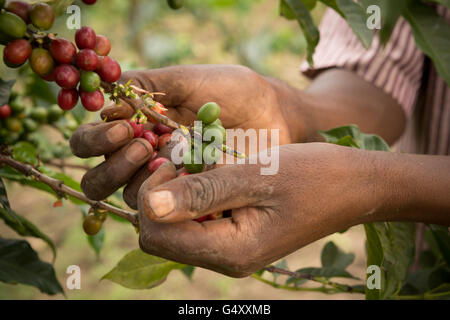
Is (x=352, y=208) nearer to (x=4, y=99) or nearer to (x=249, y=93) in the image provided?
(x=249, y=93)

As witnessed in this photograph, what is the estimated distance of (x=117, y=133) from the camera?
1.04 m

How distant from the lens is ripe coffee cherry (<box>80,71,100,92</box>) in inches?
36.5

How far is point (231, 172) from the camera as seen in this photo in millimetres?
892

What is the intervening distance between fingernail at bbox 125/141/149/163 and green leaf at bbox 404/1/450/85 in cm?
80

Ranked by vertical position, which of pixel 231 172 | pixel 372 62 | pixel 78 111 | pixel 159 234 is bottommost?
pixel 159 234

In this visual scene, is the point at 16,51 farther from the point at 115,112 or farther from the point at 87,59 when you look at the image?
the point at 115,112

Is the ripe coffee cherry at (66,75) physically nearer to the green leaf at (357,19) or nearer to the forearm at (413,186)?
the green leaf at (357,19)

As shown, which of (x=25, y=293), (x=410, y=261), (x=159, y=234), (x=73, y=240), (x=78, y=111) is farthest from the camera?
(x=73, y=240)

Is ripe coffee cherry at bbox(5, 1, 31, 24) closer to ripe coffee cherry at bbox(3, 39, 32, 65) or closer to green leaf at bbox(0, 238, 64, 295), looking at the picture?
ripe coffee cherry at bbox(3, 39, 32, 65)

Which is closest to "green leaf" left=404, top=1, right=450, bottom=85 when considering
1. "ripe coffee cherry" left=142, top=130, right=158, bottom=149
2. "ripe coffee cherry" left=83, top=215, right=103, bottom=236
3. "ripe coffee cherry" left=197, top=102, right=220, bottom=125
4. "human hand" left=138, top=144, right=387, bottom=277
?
"human hand" left=138, top=144, right=387, bottom=277

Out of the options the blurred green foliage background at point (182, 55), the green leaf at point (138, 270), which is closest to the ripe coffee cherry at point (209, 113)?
the green leaf at point (138, 270)

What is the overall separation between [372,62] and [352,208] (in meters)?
1.13

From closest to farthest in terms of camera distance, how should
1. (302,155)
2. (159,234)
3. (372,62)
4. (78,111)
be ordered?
(159,234) < (302,155) < (78,111) < (372,62)

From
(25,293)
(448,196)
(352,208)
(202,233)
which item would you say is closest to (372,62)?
(448,196)
